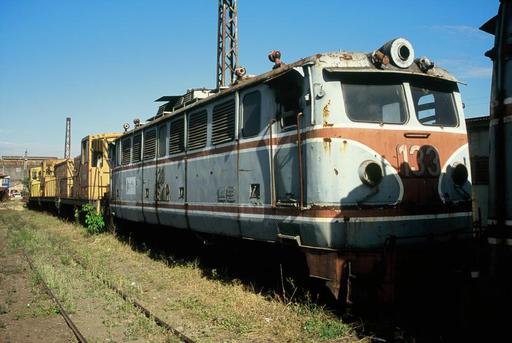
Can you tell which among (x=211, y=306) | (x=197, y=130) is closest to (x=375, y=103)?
(x=211, y=306)

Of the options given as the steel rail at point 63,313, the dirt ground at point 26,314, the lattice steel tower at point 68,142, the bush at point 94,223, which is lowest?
the dirt ground at point 26,314

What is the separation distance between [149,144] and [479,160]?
9.01m

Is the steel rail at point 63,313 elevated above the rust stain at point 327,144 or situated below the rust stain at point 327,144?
below

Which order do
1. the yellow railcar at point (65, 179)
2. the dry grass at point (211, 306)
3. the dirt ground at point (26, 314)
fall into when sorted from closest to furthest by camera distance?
the dry grass at point (211, 306) → the dirt ground at point (26, 314) → the yellow railcar at point (65, 179)

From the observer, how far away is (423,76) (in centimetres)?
590

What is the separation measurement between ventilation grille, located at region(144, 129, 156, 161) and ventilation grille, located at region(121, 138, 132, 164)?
4.88ft

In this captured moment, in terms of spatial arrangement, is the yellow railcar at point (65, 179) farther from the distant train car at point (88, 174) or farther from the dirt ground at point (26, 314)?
the dirt ground at point (26, 314)

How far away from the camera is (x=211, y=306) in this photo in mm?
6375

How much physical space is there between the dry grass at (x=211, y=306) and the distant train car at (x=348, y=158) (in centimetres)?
57

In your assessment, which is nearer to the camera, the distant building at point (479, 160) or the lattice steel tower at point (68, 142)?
the distant building at point (479, 160)

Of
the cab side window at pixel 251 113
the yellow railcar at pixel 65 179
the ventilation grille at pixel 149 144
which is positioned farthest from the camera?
the yellow railcar at pixel 65 179

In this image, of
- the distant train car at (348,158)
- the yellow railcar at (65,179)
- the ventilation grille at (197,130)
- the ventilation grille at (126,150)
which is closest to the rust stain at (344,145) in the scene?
the distant train car at (348,158)

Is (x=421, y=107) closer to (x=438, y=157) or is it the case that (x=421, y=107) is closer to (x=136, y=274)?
(x=438, y=157)

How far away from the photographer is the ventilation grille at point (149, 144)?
1048 cm
